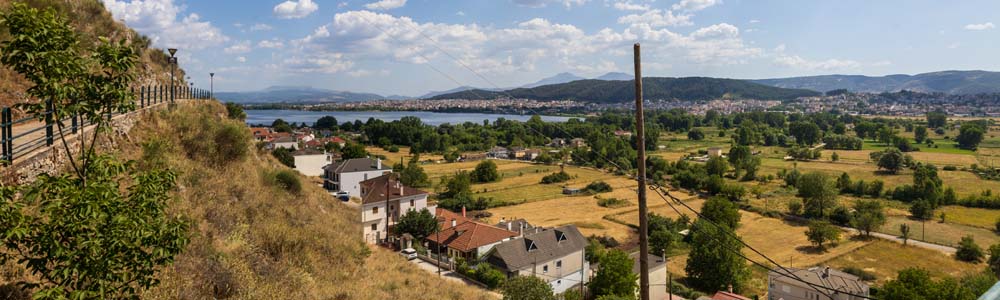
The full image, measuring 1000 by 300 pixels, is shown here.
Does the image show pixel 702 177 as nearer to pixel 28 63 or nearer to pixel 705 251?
pixel 705 251

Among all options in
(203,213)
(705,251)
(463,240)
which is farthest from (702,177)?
(203,213)

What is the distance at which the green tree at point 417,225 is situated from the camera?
1259 inches

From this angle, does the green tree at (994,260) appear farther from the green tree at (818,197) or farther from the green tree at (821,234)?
the green tree at (818,197)

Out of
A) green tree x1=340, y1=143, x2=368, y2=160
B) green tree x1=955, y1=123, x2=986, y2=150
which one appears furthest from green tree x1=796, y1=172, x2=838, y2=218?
green tree x1=955, y1=123, x2=986, y2=150

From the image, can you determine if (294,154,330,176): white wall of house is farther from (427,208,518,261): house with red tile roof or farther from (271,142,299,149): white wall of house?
(427,208,518,261): house with red tile roof

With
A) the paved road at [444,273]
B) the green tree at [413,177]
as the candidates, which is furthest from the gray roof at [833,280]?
the green tree at [413,177]

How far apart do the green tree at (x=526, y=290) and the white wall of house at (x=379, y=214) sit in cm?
1312

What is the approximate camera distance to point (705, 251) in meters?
29.7

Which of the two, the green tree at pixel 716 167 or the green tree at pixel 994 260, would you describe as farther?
the green tree at pixel 716 167

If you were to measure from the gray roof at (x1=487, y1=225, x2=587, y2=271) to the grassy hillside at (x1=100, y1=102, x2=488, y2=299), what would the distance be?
32.5ft

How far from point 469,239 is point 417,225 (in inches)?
162

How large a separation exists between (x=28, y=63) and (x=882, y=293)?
31572 mm

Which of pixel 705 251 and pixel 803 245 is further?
pixel 803 245

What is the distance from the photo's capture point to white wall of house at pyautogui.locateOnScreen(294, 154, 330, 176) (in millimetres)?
50281
